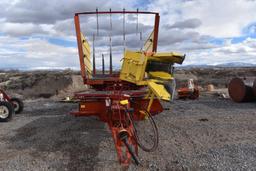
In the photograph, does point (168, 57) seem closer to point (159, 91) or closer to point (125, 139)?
point (159, 91)

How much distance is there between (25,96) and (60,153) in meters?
15.8

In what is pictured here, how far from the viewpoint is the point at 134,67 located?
335 inches

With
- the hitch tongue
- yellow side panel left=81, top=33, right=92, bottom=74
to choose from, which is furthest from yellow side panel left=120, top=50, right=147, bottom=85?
yellow side panel left=81, top=33, right=92, bottom=74

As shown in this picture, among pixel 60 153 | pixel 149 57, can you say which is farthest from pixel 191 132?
pixel 60 153

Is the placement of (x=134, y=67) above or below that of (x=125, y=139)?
above

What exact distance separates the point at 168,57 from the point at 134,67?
1.07m

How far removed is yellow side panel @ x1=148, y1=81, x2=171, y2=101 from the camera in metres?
7.14

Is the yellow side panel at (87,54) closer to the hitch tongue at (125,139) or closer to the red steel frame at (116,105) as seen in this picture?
the red steel frame at (116,105)

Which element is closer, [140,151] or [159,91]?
[159,91]

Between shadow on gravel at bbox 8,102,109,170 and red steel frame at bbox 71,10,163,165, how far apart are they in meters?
0.62

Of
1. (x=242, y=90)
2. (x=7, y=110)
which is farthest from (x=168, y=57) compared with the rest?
(x=242, y=90)

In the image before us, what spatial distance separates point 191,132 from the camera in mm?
9266

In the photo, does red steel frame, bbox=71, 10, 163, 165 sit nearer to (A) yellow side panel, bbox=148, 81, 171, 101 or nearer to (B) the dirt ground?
(B) the dirt ground

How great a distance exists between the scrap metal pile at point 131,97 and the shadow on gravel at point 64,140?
0.64 meters
